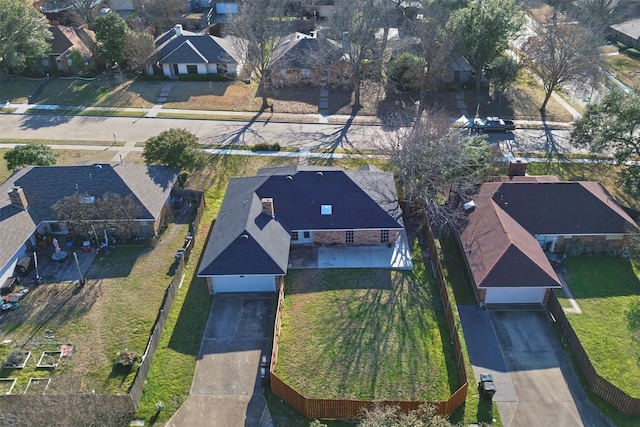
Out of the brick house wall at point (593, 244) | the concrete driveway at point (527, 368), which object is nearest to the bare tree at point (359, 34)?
the brick house wall at point (593, 244)

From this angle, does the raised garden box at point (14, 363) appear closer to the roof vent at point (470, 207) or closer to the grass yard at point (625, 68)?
the roof vent at point (470, 207)

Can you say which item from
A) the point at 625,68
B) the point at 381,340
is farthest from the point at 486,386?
the point at 625,68

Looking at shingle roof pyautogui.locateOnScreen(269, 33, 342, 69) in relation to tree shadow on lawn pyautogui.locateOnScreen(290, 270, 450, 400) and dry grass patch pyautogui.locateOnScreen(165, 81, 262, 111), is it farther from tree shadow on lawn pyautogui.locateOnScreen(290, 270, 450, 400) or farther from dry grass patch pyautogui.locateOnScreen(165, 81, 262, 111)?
tree shadow on lawn pyautogui.locateOnScreen(290, 270, 450, 400)

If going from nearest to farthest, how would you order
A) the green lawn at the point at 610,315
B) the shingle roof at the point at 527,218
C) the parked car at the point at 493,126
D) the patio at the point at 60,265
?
1. the green lawn at the point at 610,315
2. the shingle roof at the point at 527,218
3. the patio at the point at 60,265
4. the parked car at the point at 493,126

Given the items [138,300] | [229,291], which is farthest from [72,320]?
[229,291]

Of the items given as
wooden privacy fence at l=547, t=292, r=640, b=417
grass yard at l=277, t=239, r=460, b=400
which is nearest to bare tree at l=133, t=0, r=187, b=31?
grass yard at l=277, t=239, r=460, b=400

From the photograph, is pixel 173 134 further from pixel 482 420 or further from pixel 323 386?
pixel 482 420
